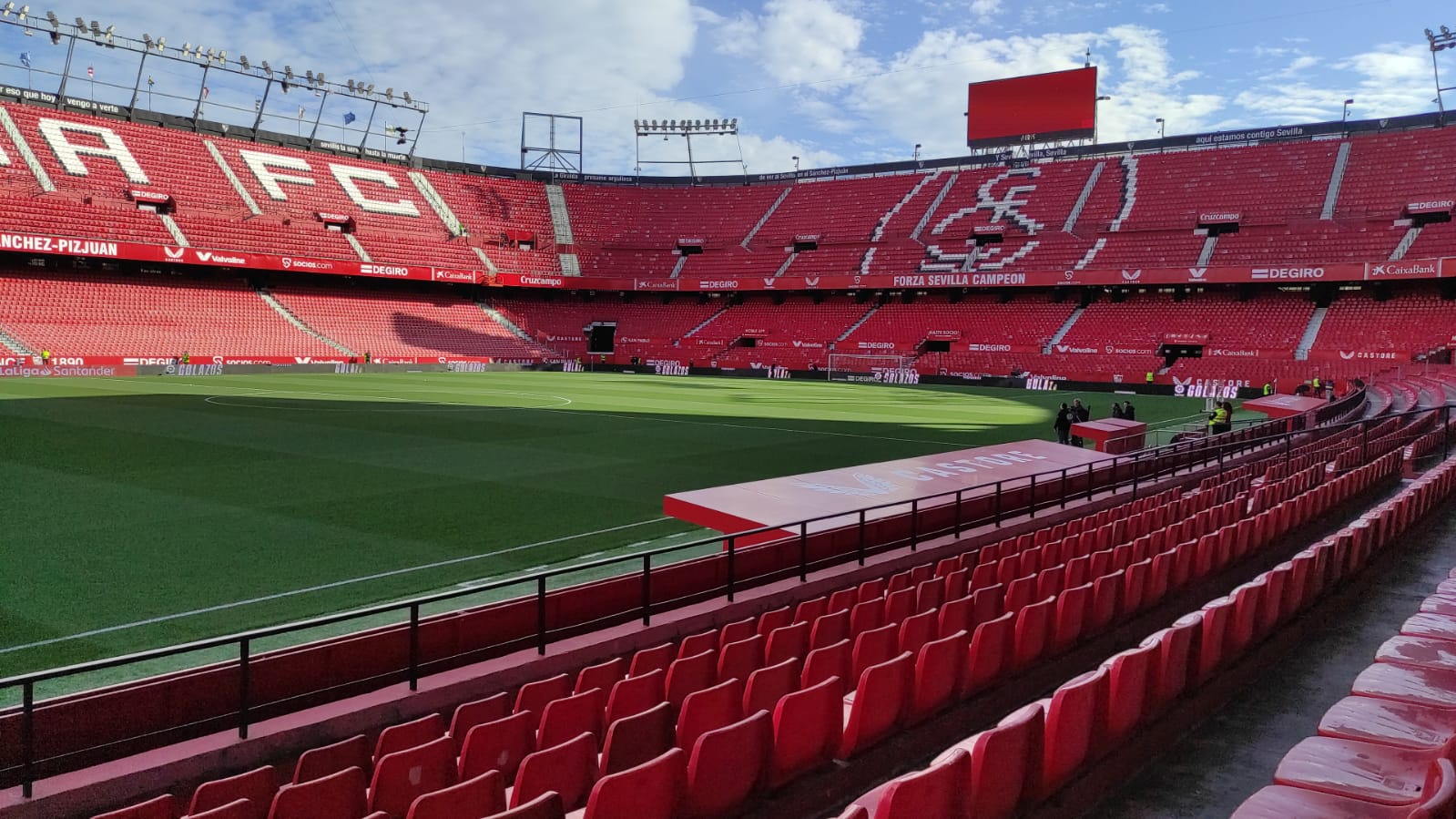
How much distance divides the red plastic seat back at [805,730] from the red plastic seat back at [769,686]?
425mm

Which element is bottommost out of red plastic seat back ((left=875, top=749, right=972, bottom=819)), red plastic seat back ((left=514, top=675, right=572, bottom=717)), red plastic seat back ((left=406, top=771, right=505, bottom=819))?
red plastic seat back ((left=514, top=675, right=572, bottom=717))

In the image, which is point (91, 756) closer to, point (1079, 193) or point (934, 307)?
point (934, 307)

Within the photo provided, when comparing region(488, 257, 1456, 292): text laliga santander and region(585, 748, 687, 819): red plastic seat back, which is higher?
region(488, 257, 1456, 292): text laliga santander

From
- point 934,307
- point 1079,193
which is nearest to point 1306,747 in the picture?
point 934,307

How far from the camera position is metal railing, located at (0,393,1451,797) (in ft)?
15.1

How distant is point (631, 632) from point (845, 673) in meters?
2.04

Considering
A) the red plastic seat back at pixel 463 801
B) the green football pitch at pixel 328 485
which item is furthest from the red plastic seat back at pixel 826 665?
the green football pitch at pixel 328 485

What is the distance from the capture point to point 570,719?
4.83 metres

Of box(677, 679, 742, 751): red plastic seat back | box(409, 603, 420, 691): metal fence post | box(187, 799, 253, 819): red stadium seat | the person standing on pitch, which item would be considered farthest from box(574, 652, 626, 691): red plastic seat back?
the person standing on pitch

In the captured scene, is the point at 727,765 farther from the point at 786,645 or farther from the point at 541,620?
the point at 541,620

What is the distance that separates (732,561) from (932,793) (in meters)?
4.78

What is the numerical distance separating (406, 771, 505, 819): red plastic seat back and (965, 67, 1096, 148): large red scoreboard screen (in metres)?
65.6

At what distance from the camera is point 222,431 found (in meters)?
21.2

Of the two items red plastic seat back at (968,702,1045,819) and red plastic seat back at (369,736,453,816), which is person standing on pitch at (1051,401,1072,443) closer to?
red plastic seat back at (968,702,1045,819)
